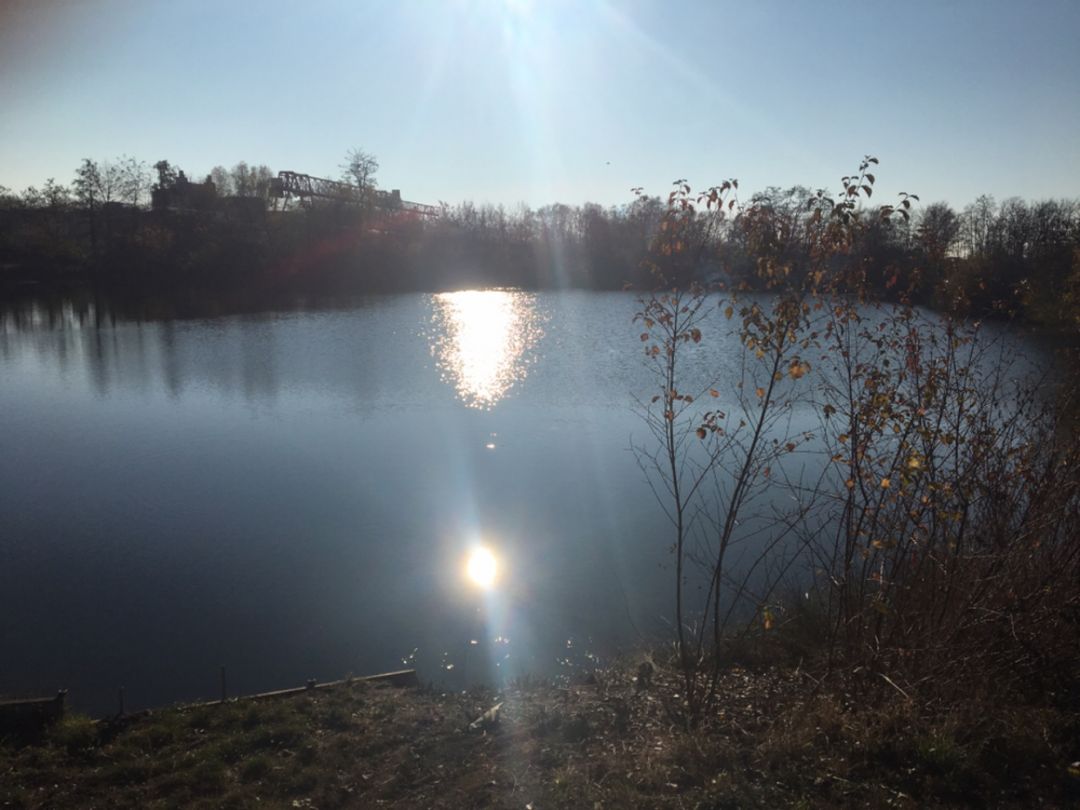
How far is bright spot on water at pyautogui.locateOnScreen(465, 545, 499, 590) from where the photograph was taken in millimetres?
10109

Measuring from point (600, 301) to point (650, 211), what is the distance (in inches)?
1529

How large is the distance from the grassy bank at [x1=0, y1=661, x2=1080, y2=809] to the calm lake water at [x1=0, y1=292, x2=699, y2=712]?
148cm

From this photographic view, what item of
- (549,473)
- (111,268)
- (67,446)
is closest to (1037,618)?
(549,473)

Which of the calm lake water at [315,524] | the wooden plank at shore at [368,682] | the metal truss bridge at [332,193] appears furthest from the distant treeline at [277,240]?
the wooden plank at shore at [368,682]

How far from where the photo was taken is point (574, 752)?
17.9 feet

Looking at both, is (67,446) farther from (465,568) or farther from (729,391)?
(729,391)

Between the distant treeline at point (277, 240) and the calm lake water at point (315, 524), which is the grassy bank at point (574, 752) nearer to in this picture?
the calm lake water at point (315, 524)

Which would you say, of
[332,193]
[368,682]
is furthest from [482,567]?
[332,193]

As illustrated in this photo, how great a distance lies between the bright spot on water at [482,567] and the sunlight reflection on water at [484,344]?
28.5 feet

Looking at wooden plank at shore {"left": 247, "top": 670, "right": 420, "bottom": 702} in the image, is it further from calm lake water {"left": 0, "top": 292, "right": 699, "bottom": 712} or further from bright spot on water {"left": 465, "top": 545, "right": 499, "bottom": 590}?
bright spot on water {"left": 465, "top": 545, "right": 499, "bottom": 590}

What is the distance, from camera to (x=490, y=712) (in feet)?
21.0

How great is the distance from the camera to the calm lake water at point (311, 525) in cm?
852

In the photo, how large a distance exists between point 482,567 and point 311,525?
300cm

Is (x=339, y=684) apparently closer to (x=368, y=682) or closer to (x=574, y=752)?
(x=368, y=682)
